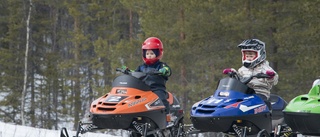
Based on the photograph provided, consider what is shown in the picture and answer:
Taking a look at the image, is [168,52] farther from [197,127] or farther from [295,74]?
[197,127]

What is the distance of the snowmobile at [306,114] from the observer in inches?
317

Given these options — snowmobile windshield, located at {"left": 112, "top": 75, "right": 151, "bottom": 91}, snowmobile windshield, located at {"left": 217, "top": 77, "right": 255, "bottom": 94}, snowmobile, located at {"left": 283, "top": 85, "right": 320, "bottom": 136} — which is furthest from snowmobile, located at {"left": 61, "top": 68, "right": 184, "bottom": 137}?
snowmobile, located at {"left": 283, "top": 85, "right": 320, "bottom": 136}

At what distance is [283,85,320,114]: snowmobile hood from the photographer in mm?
8109

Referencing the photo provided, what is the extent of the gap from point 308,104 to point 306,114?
175mm

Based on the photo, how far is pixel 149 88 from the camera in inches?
387

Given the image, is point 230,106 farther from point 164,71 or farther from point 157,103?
point 164,71

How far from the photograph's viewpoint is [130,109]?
30.5 feet

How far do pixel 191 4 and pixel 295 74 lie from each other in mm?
3785

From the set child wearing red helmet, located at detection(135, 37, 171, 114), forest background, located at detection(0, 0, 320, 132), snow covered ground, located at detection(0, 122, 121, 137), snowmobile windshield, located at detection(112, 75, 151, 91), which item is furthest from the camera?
forest background, located at detection(0, 0, 320, 132)

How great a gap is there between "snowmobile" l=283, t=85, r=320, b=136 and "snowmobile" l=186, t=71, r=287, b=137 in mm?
514

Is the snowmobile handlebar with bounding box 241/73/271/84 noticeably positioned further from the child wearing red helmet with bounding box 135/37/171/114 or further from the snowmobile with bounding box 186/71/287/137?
the child wearing red helmet with bounding box 135/37/171/114

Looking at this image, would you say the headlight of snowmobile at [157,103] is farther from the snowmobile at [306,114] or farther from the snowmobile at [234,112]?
the snowmobile at [306,114]

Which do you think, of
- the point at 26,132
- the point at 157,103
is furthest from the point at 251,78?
the point at 26,132

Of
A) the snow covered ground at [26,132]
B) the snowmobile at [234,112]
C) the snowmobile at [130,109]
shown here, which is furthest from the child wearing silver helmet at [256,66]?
the snow covered ground at [26,132]
